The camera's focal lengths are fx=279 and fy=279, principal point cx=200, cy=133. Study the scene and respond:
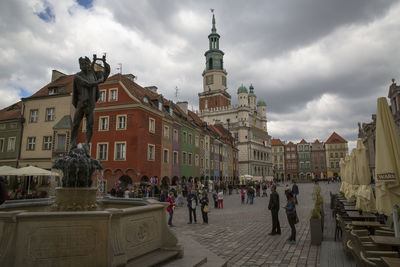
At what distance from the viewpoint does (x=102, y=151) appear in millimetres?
28703

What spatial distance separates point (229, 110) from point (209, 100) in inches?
356

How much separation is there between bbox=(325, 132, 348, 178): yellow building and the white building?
22.8 metres

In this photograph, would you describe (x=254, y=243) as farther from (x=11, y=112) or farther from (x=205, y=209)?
(x=11, y=112)

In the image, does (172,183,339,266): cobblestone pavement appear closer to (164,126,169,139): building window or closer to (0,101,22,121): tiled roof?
(164,126,169,139): building window

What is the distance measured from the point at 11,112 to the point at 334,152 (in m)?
102

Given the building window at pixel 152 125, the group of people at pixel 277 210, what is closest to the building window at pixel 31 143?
the building window at pixel 152 125

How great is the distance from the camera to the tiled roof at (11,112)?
108 ft

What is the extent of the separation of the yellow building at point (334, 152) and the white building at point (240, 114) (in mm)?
22827

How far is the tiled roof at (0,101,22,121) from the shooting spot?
33000 mm

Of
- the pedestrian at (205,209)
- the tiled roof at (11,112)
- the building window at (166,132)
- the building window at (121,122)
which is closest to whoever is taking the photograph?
the pedestrian at (205,209)

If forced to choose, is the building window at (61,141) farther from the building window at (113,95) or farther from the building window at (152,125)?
the building window at (152,125)

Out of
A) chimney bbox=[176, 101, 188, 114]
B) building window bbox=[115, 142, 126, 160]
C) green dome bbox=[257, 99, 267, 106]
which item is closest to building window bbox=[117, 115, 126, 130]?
building window bbox=[115, 142, 126, 160]

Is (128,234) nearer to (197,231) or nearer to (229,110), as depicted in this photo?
(197,231)

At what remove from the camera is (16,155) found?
31.3 m
